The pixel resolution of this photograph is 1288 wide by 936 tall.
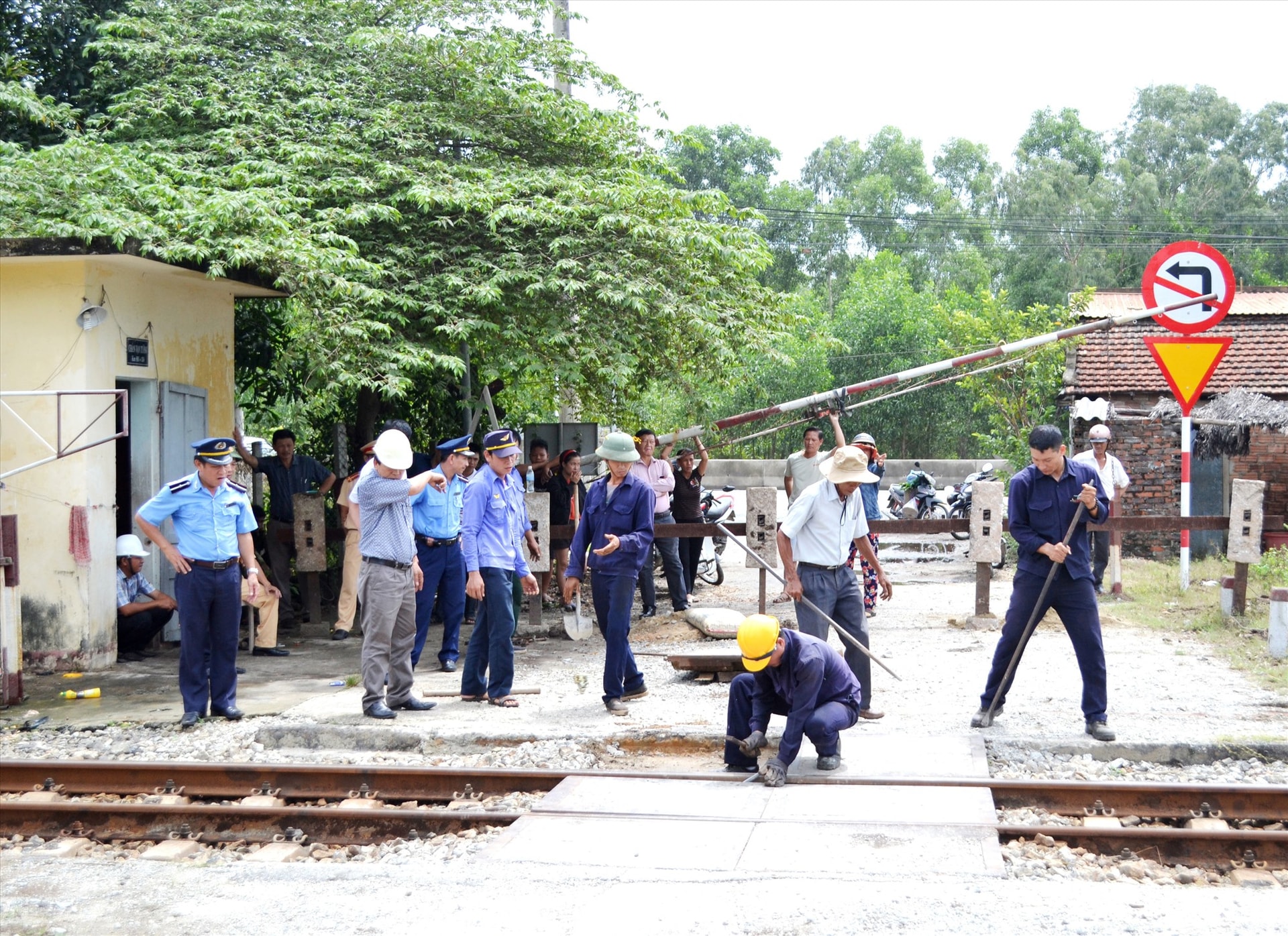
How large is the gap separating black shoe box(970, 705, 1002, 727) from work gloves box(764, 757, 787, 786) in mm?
1794

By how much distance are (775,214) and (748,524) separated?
3985cm

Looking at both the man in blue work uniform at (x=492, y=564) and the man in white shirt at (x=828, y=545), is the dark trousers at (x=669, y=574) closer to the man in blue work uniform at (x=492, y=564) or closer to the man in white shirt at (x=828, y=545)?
the man in blue work uniform at (x=492, y=564)

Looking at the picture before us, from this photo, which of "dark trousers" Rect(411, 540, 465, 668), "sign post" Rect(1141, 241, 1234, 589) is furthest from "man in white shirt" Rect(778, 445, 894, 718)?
"sign post" Rect(1141, 241, 1234, 589)

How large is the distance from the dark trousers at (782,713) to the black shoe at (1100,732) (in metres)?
1.58

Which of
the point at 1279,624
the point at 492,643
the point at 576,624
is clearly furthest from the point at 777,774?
the point at 1279,624

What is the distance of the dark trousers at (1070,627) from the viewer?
7.50 metres

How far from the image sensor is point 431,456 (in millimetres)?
14281

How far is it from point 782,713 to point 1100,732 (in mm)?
2073

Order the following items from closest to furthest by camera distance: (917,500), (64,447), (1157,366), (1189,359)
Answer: (64,447), (1189,359), (1157,366), (917,500)

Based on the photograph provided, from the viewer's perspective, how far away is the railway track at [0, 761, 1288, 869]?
5.89m

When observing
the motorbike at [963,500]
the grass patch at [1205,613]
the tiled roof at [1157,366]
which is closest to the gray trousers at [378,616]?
the grass patch at [1205,613]

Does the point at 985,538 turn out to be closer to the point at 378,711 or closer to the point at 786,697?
the point at 786,697

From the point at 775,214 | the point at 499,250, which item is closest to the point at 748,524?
the point at 499,250

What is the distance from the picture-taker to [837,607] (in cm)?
795
